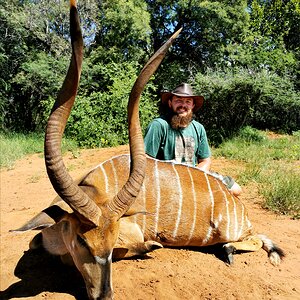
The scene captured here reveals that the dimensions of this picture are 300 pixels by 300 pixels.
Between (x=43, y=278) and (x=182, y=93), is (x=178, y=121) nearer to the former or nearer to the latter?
(x=182, y=93)

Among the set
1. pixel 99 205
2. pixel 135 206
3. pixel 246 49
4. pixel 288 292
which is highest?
pixel 246 49

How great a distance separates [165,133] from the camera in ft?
12.5

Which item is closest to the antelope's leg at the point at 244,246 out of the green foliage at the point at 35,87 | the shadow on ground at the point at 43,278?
the shadow on ground at the point at 43,278

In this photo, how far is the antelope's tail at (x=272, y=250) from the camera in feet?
10.6

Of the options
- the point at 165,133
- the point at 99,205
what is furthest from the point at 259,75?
the point at 99,205

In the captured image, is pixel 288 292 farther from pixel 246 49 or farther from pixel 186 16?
pixel 186 16

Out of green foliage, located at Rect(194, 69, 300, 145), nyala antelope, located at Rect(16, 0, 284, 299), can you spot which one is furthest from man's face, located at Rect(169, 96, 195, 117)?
green foliage, located at Rect(194, 69, 300, 145)

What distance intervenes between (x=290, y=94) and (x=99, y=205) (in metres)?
10.7

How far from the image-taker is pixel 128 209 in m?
2.40

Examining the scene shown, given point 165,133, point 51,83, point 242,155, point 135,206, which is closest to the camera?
point 135,206

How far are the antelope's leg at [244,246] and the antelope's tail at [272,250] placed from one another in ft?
0.15

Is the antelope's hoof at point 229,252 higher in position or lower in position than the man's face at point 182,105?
lower

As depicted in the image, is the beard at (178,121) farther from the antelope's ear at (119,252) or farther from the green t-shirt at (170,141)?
→ the antelope's ear at (119,252)

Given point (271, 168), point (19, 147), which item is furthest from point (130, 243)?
point (19, 147)
